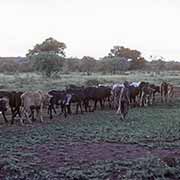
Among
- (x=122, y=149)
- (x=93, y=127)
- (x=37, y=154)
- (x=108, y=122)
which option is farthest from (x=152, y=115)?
(x=37, y=154)

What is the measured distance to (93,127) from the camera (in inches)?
651

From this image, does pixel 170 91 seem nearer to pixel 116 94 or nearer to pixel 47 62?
pixel 116 94

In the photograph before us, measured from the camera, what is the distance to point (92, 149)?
40.0 ft

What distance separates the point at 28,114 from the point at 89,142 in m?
6.30

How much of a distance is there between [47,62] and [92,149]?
3905 centimetres

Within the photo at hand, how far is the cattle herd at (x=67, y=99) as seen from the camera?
18594 millimetres

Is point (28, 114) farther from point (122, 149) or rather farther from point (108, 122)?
point (122, 149)

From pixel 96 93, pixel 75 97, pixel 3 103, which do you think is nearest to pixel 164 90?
pixel 96 93

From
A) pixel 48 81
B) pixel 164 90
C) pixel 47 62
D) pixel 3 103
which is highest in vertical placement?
pixel 47 62

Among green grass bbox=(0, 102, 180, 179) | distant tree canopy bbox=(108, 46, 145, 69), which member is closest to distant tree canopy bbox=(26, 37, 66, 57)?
distant tree canopy bbox=(108, 46, 145, 69)

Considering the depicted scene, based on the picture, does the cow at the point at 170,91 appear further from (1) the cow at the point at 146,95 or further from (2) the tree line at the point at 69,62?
(2) the tree line at the point at 69,62

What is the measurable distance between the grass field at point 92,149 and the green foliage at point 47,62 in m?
31.4

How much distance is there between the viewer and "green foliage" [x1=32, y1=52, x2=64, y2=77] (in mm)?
50312

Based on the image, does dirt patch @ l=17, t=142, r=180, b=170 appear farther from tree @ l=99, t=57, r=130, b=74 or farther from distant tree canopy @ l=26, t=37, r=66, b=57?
tree @ l=99, t=57, r=130, b=74
